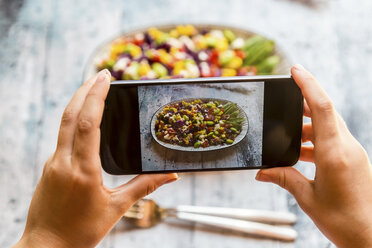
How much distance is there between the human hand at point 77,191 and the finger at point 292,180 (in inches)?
10.7

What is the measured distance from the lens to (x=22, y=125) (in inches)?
42.4

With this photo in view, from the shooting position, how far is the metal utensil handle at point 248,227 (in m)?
0.90

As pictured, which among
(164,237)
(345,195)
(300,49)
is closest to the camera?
(345,195)

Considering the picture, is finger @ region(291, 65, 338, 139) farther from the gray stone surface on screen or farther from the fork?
the fork

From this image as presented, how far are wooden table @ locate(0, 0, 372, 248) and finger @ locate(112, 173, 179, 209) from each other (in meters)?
0.29

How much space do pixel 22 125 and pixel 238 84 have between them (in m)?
0.72

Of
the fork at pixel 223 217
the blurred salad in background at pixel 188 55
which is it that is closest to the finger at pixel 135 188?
the fork at pixel 223 217

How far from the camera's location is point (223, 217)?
92 centimetres

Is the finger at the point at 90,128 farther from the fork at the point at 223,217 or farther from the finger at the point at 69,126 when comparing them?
the fork at the point at 223,217

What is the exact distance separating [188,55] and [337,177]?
26.2 inches

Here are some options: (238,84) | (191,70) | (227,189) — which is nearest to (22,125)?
(191,70)

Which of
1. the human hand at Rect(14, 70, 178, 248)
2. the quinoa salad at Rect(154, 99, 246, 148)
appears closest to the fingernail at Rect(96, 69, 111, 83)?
the human hand at Rect(14, 70, 178, 248)

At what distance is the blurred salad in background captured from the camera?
3.57 ft

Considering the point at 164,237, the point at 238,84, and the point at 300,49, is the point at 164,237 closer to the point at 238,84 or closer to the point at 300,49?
the point at 238,84
